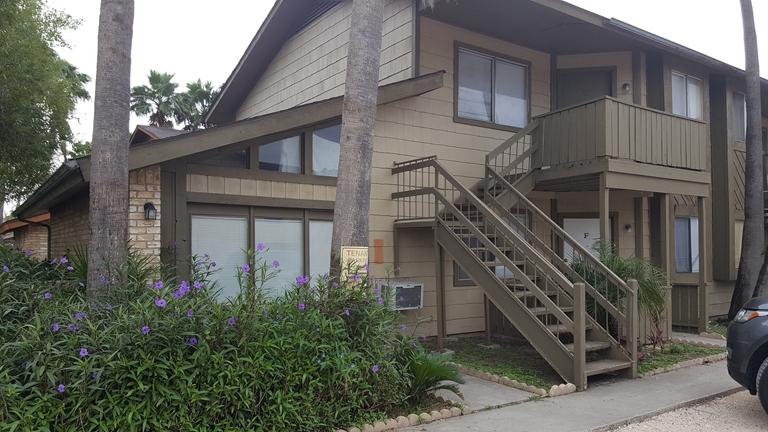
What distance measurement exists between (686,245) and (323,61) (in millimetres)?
9182

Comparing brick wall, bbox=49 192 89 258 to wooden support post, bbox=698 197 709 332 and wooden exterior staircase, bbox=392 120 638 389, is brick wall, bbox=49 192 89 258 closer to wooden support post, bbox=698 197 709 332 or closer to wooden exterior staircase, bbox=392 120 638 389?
wooden exterior staircase, bbox=392 120 638 389

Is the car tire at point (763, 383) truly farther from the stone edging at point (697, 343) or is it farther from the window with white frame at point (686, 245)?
the window with white frame at point (686, 245)

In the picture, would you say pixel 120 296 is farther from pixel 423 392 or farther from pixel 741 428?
pixel 741 428

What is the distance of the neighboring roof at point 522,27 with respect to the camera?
9.47 m

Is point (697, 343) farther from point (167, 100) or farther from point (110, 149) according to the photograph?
point (167, 100)

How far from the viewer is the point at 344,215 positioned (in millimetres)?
5969

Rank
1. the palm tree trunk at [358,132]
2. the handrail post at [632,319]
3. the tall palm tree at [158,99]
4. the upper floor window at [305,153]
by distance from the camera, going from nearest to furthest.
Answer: the palm tree trunk at [358,132]
the handrail post at [632,319]
the upper floor window at [305,153]
the tall palm tree at [158,99]

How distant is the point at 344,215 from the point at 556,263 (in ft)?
14.1

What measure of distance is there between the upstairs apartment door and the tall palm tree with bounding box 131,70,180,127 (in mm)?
25438

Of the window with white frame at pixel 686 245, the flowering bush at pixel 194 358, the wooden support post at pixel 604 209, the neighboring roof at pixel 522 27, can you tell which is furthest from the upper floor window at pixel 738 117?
the flowering bush at pixel 194 358

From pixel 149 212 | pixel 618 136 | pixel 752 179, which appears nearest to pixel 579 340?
pixel 618 136

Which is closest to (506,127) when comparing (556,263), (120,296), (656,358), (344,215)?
(556,263)

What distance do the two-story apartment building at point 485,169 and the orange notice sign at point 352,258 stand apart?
2.18m

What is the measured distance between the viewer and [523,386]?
6.48 m
